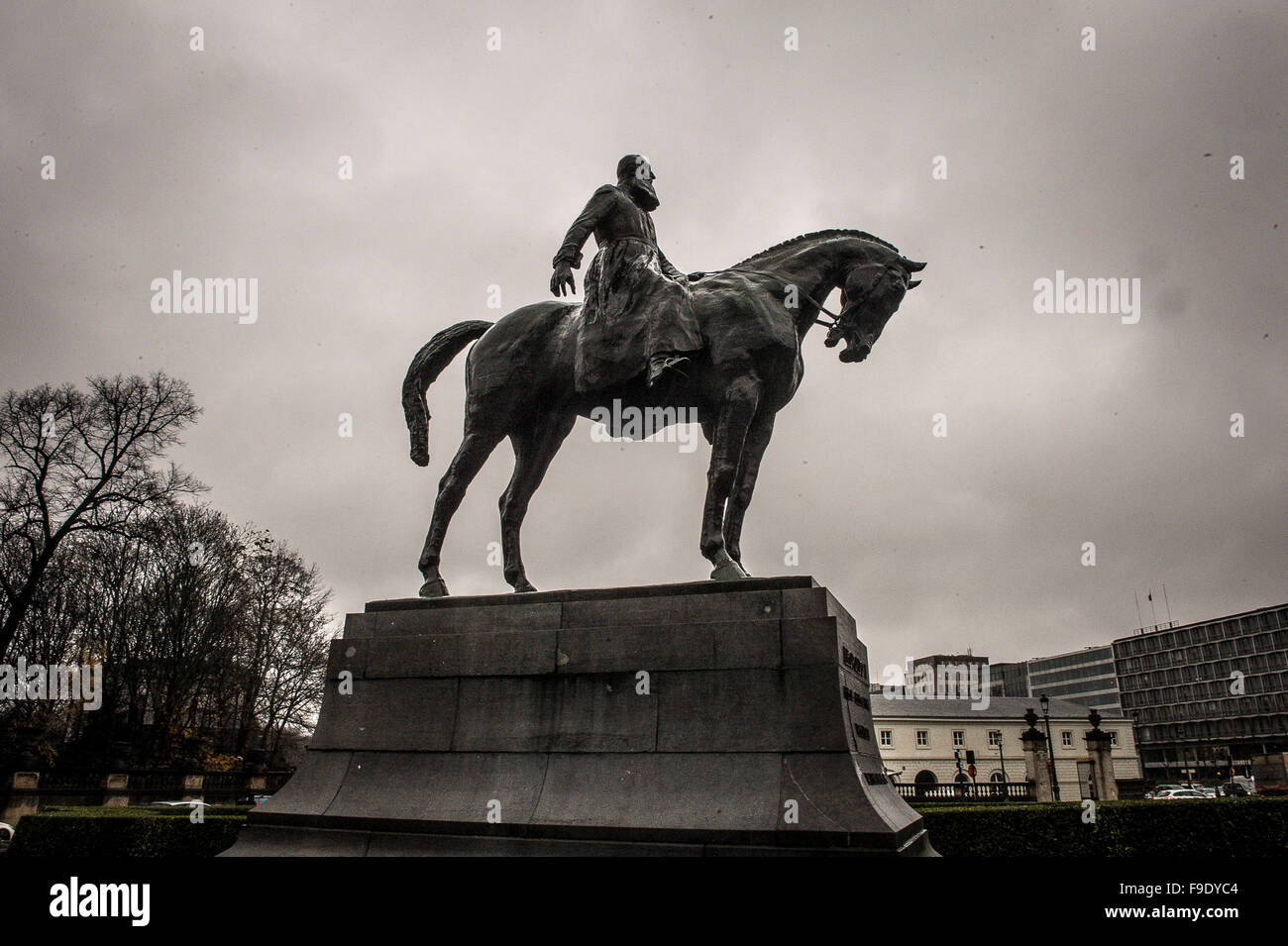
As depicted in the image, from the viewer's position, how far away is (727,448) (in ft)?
23.1

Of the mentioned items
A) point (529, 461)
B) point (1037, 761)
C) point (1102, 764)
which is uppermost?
point (529, 461)

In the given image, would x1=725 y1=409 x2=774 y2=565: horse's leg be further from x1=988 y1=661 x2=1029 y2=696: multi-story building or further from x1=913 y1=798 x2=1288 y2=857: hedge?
x1=988 y1=661 x2=1029 y2=696: multi-story building

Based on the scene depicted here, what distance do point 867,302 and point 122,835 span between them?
45.2ft

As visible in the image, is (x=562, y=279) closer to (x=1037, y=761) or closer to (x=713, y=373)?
(x=713, y=373)

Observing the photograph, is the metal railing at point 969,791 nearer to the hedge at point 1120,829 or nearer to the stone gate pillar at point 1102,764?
the stone gate pillar at point 1102,764

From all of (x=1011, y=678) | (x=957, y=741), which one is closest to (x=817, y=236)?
(x=957, y=741)

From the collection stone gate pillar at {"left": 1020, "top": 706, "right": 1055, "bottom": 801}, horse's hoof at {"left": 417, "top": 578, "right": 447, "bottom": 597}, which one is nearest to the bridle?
horse's hoof at {"left": 417, "top": 578, "right": 447, "bottom": 597}

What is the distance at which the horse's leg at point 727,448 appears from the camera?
Answer: 698 centimetres

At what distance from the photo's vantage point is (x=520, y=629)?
6.64 metres

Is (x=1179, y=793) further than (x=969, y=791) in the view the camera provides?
Yes

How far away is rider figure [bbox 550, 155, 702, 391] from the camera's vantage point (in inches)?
286

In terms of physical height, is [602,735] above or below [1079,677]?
above

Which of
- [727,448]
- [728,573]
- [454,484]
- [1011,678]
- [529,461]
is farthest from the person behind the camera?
[1011,678]

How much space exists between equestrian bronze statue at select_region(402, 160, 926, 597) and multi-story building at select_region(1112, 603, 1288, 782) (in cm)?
11475
